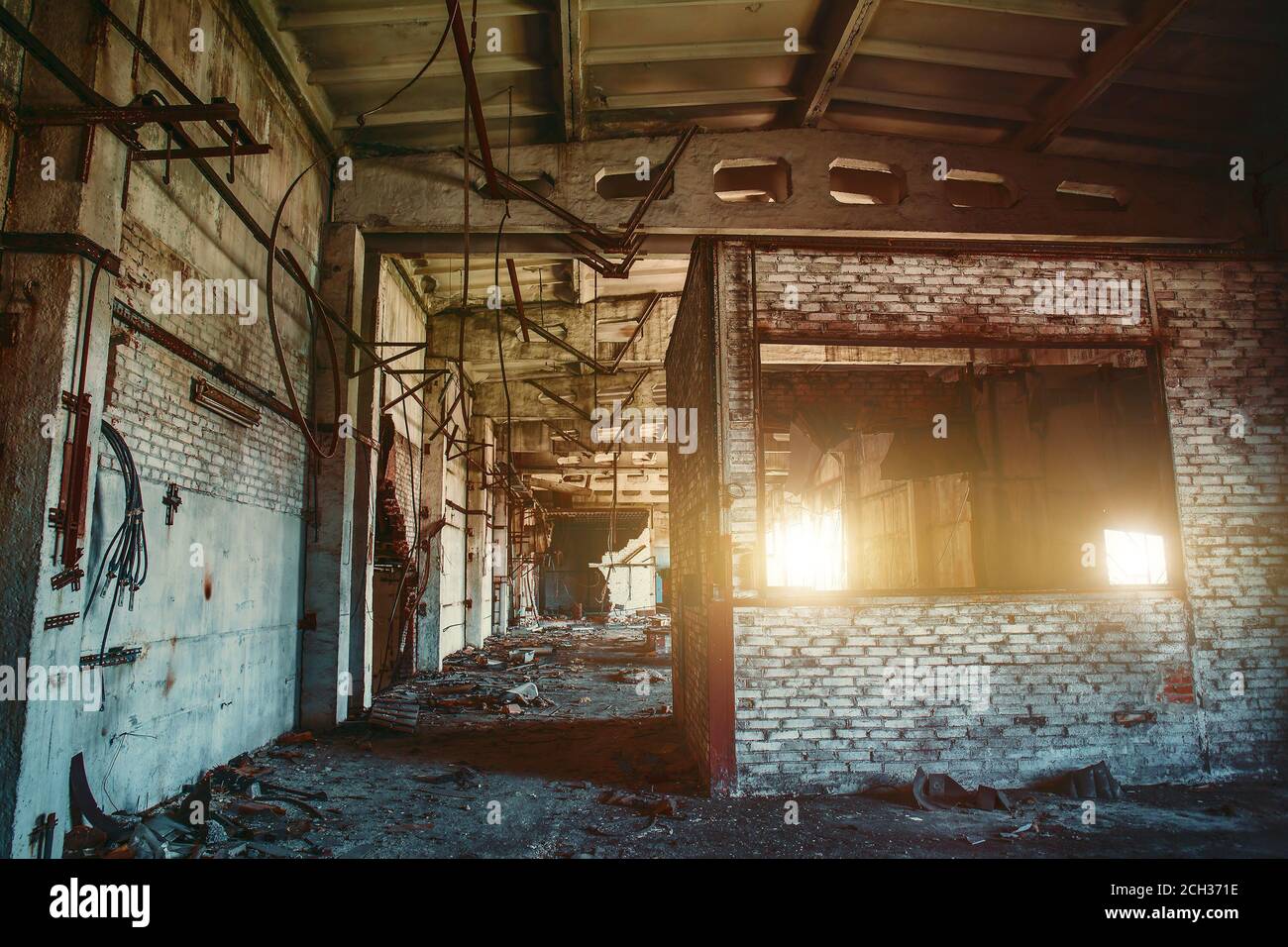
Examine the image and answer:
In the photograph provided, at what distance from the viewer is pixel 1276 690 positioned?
5.38 m

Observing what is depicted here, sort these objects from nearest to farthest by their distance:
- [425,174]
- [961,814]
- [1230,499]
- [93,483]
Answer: [93,483] < [961,814] < [1230,499] < [425,174]

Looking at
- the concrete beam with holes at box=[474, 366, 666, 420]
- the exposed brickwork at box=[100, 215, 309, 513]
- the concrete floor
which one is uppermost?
the concrete beam with holes at box=[474, 366, 666, 420]

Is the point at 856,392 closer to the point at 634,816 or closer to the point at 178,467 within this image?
the point at 634,816

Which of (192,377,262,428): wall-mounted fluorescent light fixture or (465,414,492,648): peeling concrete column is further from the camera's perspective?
(465,414,492,648): peeling concrete column

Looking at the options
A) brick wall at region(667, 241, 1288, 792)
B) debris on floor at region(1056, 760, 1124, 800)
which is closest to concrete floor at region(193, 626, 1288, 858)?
debris on floor at region(1056, 760, 1124, 800)

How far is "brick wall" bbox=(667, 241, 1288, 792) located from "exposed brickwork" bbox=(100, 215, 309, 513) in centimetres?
376

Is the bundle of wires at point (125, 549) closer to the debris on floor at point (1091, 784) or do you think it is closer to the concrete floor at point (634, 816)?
the concrete floor at point (634, 816)

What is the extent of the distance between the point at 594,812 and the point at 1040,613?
11.7 ft

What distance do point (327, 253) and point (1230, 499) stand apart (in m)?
8.23

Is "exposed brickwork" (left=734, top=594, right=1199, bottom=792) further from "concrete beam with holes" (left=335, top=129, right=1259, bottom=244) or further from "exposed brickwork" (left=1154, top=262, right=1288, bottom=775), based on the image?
"concrete beam with holes" (left=335, top=129, right=1259, bottom=244)

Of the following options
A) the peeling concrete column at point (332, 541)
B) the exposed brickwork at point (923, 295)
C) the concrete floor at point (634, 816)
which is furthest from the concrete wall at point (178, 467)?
the exposed brickwork at point (923, 295)

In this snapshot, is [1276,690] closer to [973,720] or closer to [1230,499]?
[1230,499]

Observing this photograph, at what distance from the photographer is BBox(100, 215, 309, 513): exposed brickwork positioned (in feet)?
13.7
